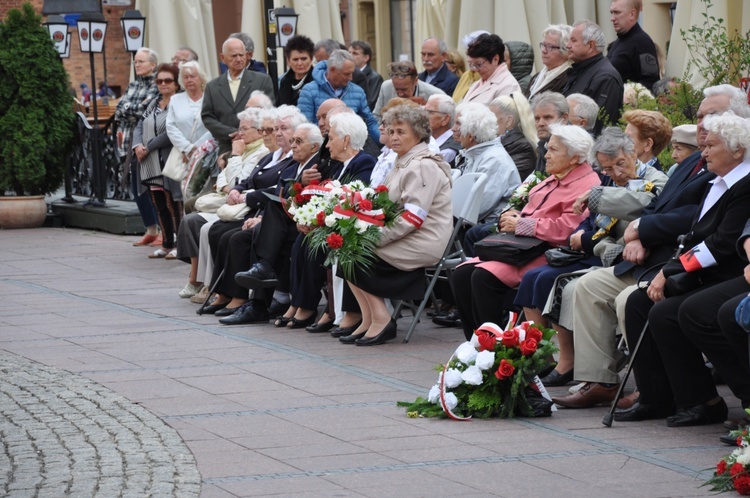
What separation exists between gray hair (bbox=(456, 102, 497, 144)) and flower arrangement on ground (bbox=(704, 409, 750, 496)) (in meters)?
4.51

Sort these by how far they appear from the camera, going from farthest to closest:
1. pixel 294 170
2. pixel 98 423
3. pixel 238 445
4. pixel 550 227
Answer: pixel 294 170
pixel 550 227
pixel 98 423
pixel 238 445

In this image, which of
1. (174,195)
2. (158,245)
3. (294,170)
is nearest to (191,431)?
(294,170)

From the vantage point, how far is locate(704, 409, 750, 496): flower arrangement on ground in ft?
18.0

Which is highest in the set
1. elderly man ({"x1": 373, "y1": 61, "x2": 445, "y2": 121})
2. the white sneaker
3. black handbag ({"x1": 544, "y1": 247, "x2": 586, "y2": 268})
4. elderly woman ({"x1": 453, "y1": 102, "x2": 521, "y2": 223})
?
elderly man ({"x1": 373, "y1": 61, "x2": 445, "y2": 121})

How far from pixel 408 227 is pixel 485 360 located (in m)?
2.46

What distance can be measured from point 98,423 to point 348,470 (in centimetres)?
169

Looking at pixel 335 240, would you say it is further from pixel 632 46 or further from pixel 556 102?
pixel 632 46

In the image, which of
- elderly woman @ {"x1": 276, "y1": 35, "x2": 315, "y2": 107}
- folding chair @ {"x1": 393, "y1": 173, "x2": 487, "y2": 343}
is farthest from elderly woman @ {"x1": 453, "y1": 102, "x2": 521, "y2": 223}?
elderly woman @ {"x1": 276, "y1": 35, "x2": 315, "y2": 107}

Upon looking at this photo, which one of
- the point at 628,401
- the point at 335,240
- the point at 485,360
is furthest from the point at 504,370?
the point at 335,240

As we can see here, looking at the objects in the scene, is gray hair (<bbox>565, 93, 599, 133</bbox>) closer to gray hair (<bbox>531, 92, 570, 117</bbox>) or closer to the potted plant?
gray hair (<bbox>531, 92, 570, 117</bbox>)

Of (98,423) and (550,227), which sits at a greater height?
(550,227)

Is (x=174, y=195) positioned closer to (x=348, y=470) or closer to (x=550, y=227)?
(x=550, y=227)

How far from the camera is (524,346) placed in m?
7.07

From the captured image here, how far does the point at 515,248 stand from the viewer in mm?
8406
